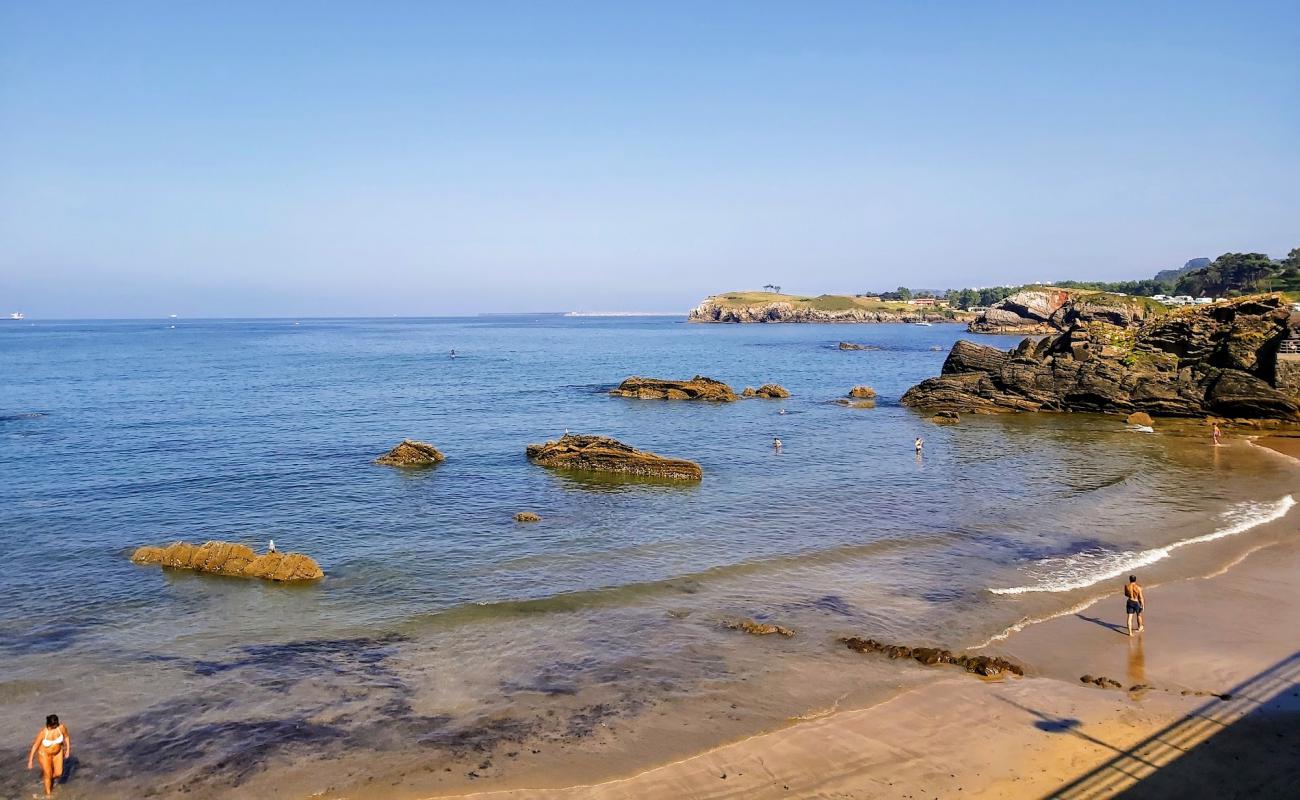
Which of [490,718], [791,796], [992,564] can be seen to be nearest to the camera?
[791,796]

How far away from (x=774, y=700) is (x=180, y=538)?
23173mm

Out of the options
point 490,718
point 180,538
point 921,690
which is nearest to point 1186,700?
point 921,690

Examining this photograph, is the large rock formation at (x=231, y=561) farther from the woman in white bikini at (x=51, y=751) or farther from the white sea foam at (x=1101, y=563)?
the white sea foam at (x=1101, y=563)

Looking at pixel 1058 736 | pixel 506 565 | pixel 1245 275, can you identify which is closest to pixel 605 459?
pixel 506 565

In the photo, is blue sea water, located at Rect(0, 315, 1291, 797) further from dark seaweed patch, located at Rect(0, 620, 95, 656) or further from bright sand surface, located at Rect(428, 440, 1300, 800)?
bright sand surface, located at Rect(428, 440, 1300, 800)

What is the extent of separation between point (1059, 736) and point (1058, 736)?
0.06 ft

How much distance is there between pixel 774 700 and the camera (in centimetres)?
1767

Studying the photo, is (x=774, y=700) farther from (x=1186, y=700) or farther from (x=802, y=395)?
(x=802, y=395)

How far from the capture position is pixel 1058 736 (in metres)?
15.8

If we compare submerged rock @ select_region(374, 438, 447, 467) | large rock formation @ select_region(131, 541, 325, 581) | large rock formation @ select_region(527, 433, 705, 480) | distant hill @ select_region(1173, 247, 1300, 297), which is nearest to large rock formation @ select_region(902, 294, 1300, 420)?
large rock formation @ select_region(527, 433, 705, 480)

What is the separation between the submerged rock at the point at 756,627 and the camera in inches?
843

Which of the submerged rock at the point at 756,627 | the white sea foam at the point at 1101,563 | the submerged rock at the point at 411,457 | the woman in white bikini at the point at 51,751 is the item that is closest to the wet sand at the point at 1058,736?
the submerged rock at the point at 756,627

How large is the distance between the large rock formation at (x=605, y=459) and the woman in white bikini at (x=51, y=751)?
28.4 m

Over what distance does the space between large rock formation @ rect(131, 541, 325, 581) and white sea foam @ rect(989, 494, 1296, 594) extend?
69.4 feet
